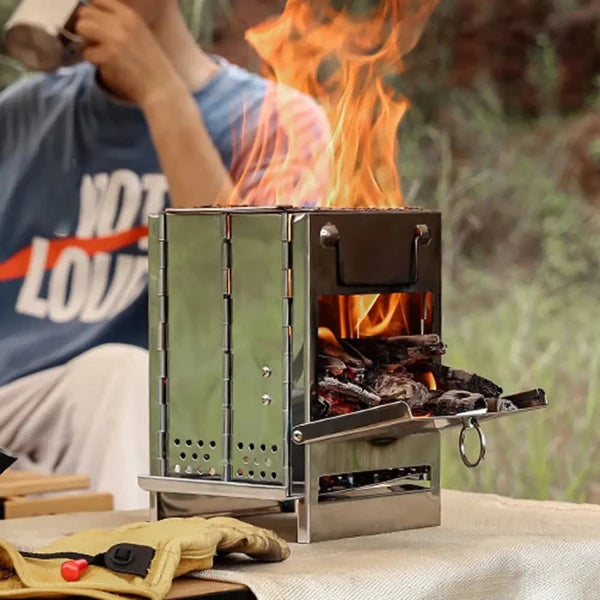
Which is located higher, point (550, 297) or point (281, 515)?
point (550, 297)

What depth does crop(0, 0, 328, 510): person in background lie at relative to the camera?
4.64 meters

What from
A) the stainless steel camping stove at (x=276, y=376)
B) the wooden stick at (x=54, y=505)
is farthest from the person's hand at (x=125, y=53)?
the stainless steel camping stove at (x=276, y=376)

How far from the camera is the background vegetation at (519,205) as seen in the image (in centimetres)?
454

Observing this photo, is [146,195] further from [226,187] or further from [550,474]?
[550,474]

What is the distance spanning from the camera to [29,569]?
2.20m

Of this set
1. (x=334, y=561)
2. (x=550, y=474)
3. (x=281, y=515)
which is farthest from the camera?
(x=550, y=474)

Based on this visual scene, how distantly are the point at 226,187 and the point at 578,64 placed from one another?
107 centimetres

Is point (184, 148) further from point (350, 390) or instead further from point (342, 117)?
point (350, 390)

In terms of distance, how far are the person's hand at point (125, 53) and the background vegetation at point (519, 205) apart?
0.66 feet

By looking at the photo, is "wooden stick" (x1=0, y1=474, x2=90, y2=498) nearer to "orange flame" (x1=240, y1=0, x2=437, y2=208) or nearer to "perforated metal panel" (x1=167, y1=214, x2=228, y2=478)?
"orange flame" (x1=240, y1=0, x2=437, y2=208)

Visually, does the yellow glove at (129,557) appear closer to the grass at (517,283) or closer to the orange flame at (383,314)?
the orange flame at (383,314)

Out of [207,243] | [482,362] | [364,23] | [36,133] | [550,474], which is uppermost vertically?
[364,23]

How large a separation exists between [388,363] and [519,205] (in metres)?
2.00

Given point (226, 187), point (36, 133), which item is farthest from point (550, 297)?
point (36, 133)
